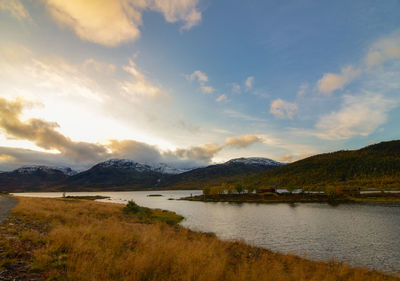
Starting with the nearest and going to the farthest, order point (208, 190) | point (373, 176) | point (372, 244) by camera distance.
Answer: point (372, 244), point (208, 190), point (373, 176)

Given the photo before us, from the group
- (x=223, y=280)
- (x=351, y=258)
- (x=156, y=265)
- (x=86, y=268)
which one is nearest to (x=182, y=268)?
(x=156, y=265)

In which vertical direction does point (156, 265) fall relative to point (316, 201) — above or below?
above

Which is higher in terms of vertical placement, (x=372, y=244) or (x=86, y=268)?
(x=86, y=268)

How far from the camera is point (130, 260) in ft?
30.4

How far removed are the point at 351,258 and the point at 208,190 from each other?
436ft

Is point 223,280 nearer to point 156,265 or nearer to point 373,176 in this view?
point 156,265

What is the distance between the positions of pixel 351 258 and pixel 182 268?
22.3 meters

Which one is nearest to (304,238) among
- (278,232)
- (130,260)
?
(278,232)

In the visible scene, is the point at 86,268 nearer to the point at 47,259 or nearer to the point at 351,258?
the point at 47,259

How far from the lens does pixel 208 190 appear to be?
502ft

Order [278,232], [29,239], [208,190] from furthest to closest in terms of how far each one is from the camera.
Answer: [208,190] < [278,232] < [29,239]

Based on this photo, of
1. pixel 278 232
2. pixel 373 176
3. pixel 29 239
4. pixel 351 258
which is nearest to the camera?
pixel 29 239

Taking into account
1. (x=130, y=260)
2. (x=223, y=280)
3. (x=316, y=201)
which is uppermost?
(x=130, y=260)

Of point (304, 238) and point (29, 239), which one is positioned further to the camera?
point (304, 238)
